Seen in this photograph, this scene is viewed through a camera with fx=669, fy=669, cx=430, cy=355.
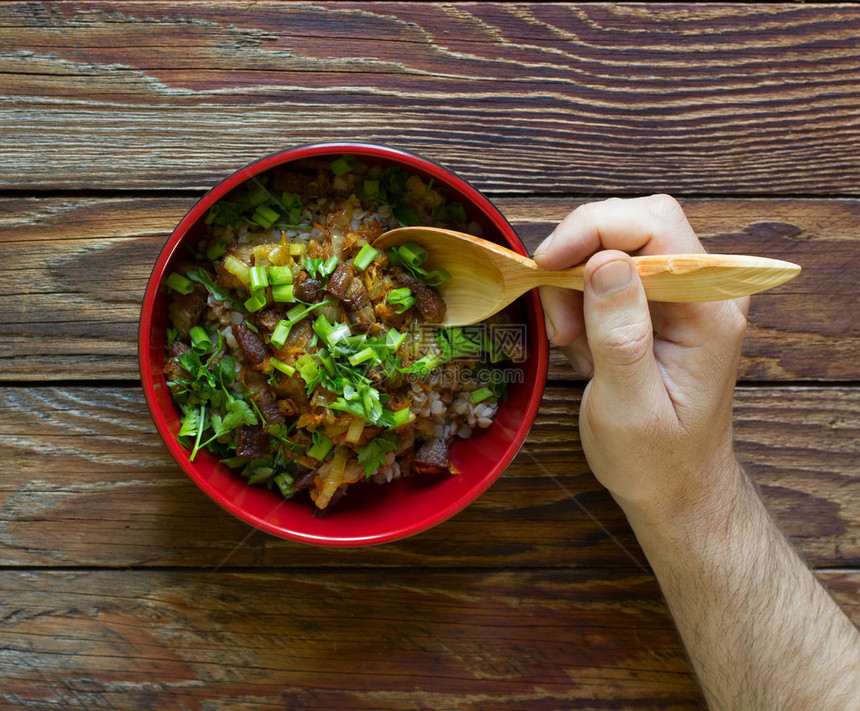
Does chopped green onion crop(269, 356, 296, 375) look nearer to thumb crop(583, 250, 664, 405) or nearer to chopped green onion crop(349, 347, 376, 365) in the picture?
chopped green onion crop(349, 347, 376, 365)

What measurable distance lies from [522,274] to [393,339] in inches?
15.8

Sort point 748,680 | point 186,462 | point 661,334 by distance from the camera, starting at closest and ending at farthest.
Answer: point 186,462
point 661,334
point 748,680

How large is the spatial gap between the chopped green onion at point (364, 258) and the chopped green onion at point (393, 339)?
20 cm

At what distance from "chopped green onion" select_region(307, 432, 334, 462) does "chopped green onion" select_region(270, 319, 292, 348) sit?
0.28m

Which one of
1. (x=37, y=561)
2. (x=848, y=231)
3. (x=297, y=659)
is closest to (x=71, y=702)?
(x=37, y=561)

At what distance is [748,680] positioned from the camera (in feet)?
6.81

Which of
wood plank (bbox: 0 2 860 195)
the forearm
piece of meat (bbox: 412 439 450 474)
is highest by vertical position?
wood plank (bbox: 0 2 860 195)

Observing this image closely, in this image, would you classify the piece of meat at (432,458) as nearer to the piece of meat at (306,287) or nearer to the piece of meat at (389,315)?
the piece of meat at (389,315)

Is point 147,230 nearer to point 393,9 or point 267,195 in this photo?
point 267,195

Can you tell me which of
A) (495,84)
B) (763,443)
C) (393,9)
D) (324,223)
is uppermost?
(393,9)

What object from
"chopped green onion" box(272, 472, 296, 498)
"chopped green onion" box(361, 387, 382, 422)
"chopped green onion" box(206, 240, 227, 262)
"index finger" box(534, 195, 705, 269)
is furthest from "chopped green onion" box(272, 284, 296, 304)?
"index finger" box(534, 195, 705, 269)

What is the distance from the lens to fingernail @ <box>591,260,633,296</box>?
162 cm

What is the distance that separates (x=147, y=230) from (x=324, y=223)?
0.63 meters

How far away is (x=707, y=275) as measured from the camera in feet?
5.11
